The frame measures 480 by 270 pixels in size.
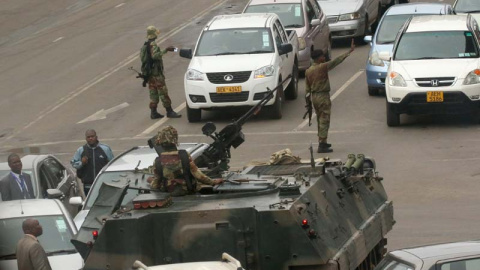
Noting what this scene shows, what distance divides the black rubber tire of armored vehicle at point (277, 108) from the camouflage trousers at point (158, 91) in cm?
205

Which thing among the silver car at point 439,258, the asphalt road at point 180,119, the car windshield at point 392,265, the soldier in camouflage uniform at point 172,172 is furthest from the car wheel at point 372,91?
the silver car at point 439,258

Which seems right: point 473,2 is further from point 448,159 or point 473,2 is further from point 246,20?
point 448,159

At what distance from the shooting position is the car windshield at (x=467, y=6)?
103 ft

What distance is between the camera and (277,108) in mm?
25500

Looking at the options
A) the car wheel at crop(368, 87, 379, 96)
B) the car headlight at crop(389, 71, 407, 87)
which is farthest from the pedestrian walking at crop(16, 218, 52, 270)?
the car wheel at crop(368, 87, 379, 96)

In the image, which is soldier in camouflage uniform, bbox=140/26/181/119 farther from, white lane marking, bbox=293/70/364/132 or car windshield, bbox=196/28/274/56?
white lane marking, bbox=293/70/364/132

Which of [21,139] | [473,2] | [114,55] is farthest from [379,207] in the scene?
[114,55]

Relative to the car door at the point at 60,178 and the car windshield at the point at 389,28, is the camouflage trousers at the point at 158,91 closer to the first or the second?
the car windshield at the point at 389,28

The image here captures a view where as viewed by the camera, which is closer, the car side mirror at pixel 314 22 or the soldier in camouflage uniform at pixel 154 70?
the soldier in camouflage uniform at pixel 154 70

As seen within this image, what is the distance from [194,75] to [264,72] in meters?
1.35

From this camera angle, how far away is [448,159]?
70.6 ft

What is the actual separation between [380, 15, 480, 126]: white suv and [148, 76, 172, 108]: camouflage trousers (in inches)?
171

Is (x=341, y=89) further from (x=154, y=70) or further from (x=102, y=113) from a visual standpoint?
(x=102, y=113)

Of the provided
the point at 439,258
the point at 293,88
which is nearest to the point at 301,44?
the point at 293,88
